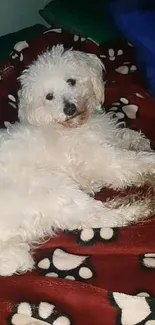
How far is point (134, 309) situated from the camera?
1922mm

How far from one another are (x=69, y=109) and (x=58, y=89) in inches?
4.1

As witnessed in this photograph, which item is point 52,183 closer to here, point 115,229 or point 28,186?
point 28,186

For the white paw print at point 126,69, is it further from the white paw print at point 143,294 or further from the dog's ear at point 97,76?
the white paw print at point 143,294

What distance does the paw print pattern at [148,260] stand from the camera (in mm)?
2107

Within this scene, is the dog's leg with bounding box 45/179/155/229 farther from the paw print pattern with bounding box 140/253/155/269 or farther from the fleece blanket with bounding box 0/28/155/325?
the paw print pattern with bounding box 140/253/155/269

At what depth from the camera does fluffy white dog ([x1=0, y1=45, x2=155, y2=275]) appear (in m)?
2.24

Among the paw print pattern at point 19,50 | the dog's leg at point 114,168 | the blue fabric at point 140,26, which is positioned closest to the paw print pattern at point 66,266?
the dog's leg at point 114,168

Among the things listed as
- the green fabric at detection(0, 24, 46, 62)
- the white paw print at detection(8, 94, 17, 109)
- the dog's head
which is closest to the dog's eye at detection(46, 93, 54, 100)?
the dog's head

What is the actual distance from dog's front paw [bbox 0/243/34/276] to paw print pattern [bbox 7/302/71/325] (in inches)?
6.4

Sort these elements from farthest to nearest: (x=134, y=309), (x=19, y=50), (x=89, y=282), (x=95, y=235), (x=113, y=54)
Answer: (x=113, y=54)
(x=19, y=50)
(x=95, y=235)
(x=89, y=282)
(x=134, y=309)

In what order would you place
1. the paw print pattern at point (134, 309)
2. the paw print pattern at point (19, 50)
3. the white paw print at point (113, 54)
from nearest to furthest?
the paw print pattern at point (134, 309) < the paw print pattern at point (19, 50) < the white paw print at point (113, 54)

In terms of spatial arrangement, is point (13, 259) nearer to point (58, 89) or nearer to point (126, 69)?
point (58, 89)

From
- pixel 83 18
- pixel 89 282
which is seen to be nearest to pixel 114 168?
pixel 89 282

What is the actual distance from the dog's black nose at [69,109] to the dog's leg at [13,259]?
60 centimetres
